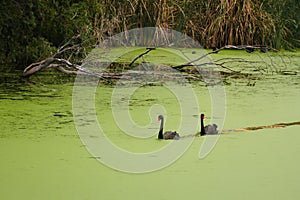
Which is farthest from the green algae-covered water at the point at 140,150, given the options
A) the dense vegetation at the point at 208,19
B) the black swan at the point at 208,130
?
the dense vegetation at the point at 208,19

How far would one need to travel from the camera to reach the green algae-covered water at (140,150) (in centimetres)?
218

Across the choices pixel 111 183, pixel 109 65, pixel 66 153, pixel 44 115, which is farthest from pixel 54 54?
pixel 111 183

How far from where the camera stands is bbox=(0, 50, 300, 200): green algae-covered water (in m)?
2.18

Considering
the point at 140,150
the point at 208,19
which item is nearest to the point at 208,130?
the point at 140,150

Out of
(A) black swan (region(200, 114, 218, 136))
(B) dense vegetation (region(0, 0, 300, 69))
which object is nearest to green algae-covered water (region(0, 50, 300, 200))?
(A) black swan (region(200, 114, 218, 136))

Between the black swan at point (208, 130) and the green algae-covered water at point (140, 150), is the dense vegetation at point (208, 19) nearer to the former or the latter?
the green algae-covered water at point (140, 150)

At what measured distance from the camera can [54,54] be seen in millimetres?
4340

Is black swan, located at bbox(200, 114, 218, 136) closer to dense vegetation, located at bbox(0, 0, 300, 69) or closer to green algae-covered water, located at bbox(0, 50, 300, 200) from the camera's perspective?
green algae-covered water, located at bbox(0, 50, 300, 200)

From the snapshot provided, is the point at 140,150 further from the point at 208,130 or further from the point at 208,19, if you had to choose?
the point at 208,19

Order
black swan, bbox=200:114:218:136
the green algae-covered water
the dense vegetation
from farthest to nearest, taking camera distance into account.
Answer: the dense vegetation < black swan, bbox=200:114:218:136 < the green algae-covered water

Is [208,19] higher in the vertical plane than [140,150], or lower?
higher

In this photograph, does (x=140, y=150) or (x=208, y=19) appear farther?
(x=208, y=19)

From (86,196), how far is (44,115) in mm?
1203

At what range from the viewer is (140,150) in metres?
2.70
